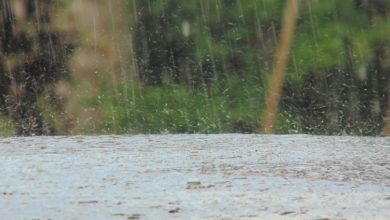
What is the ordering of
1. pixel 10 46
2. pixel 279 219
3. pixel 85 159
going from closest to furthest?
pixel 279 219 → pixel 85 159 → pixel 10 46

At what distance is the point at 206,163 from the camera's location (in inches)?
197

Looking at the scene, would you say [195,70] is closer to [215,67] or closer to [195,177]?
[215,67]

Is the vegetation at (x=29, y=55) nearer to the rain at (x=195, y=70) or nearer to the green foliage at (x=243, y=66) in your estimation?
the rain at (x=195, y=70)

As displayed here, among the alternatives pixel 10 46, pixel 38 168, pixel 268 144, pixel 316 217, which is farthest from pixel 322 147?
pixel 10 46

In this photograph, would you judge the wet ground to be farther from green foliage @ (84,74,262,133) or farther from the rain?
green foliage @ (84,74,262,133)

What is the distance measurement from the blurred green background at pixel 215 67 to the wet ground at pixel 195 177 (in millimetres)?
740

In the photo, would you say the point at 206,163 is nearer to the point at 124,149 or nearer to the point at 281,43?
the point at 124,149

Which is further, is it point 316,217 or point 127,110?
point 127,110

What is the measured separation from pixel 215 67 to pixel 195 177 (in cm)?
286

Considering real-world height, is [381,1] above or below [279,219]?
above

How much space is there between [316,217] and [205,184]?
94cm

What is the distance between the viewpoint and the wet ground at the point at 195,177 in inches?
140

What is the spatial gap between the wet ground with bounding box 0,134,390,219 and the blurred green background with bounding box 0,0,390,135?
2.43 feet

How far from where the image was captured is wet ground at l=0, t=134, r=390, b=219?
355cm
